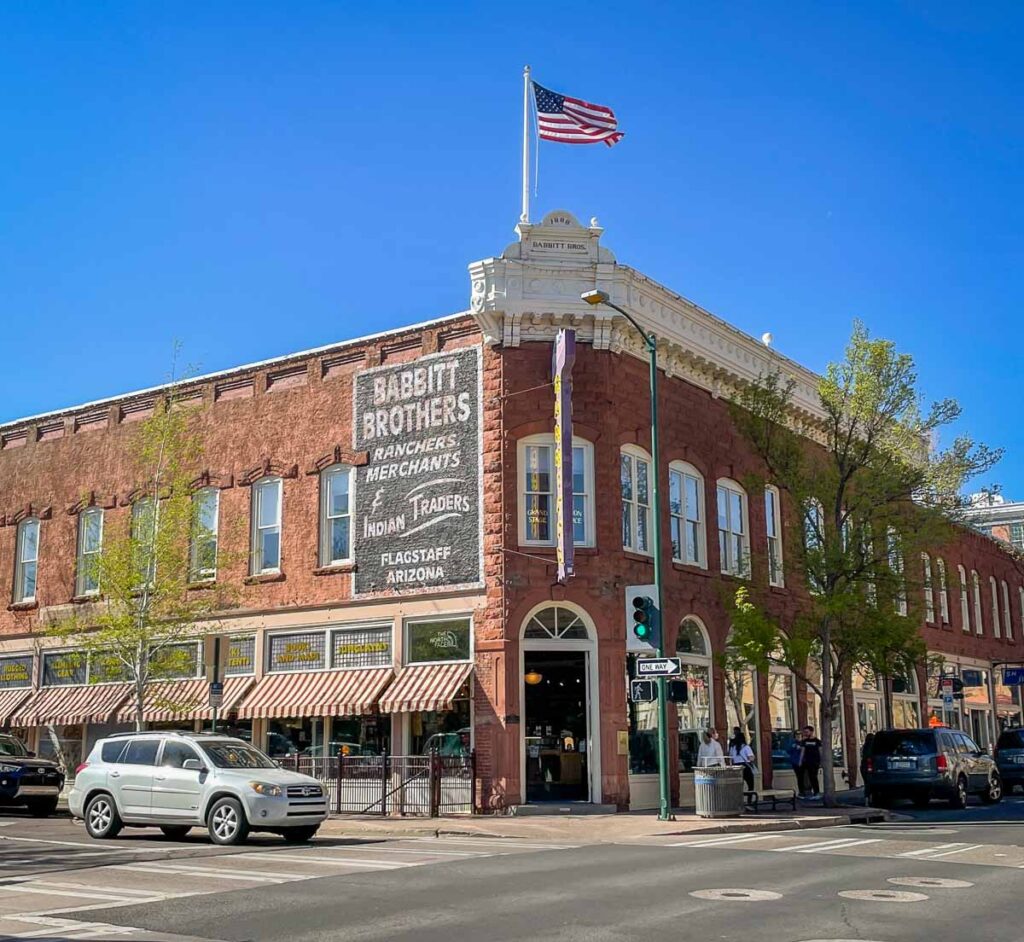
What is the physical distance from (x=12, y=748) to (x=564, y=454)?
14.2m

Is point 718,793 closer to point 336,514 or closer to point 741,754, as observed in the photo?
point 741,754

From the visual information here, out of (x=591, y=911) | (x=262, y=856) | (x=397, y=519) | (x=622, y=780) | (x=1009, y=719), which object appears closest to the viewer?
(x=591, y=911)

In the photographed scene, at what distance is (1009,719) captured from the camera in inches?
2028

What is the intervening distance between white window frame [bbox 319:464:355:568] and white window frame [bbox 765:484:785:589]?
37.1 feet

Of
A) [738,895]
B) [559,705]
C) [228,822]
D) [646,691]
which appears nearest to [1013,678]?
[646,691]

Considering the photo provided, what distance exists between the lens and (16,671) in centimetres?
3328

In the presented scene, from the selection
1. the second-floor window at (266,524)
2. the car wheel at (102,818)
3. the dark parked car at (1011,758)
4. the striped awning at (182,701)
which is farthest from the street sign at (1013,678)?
the car wheel at (102,818)

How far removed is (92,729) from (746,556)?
17346mm

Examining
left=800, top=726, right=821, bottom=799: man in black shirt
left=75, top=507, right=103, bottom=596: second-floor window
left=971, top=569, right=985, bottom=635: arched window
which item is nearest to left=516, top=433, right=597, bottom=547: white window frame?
left=800, top=726, right=821, bottom=799: man in black shirt

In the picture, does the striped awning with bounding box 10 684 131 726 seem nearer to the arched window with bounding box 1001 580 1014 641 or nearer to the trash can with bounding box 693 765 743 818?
the trash can with bounding box 693 765 743 818

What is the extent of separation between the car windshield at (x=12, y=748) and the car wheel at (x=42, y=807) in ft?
3.84

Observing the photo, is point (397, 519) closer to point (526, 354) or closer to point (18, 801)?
point (526, 354)

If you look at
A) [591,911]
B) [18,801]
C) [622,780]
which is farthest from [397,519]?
[591,911]

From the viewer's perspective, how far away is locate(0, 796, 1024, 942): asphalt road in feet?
32.1
